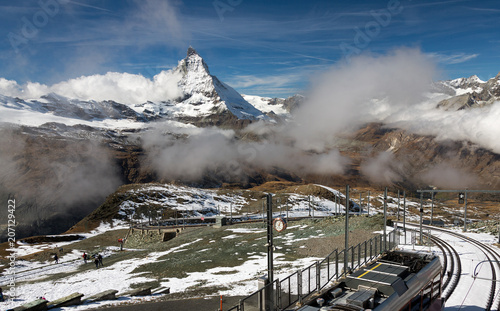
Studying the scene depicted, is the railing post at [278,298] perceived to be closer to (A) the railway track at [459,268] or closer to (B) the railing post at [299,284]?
(B) the railing post at [299,284]

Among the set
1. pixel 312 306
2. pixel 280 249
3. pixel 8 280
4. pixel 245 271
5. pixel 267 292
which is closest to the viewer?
pixel 312 306

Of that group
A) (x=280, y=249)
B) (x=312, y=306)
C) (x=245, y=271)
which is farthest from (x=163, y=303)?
(x=280, y=249)

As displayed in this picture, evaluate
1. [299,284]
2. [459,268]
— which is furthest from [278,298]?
[459,268]

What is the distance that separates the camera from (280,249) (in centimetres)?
4788

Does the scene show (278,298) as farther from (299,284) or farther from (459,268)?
(459,268)

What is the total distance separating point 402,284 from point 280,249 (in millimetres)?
34864

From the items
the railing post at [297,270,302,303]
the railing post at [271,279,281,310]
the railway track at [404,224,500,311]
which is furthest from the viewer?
the railway track at [404,224,500,311]

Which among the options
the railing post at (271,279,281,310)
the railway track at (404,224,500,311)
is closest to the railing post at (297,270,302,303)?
the railing post at (271,279,281,310)

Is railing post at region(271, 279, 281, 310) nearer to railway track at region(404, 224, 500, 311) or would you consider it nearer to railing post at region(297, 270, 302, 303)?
railing post at region(297, 270, 302, 303)

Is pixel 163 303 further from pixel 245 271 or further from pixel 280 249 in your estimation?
pixel 280 249

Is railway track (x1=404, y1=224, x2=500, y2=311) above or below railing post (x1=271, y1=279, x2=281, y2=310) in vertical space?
below

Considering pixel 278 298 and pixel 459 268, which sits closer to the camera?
pixel 278 298

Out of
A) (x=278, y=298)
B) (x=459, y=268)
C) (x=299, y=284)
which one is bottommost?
(x=459, y=268)

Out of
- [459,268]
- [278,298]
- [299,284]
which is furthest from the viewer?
[459,268]
